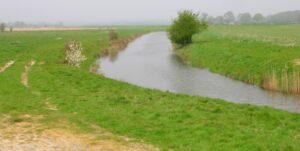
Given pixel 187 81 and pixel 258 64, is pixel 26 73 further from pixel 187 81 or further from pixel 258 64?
pixel 258 64

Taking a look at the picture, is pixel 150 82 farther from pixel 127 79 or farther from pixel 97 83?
pixel 97 83

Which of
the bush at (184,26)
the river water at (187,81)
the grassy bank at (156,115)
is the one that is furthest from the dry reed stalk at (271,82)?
the bush at (184,26)

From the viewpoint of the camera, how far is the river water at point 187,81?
102 ft

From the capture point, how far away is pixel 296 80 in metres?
33.4

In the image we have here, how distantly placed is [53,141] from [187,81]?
25.8 meters

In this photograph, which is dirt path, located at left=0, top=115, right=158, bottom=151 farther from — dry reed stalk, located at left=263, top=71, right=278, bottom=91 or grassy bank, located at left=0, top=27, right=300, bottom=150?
dry reed stalk, located at left=263, top=71, right=278, bottom=91

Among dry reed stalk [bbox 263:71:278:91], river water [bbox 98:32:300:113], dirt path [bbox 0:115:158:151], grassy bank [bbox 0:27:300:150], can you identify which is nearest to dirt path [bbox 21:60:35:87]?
grassy bank [bbox 0:27:300:150]

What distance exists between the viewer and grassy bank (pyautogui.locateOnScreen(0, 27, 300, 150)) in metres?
16.3

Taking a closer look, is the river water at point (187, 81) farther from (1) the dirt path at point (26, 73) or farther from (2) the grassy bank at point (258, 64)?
(1) the dirt path at point (26, 73)

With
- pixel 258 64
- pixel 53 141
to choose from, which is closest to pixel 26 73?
pixel 258 64

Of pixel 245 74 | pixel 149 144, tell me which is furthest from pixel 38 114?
pixel 245 74

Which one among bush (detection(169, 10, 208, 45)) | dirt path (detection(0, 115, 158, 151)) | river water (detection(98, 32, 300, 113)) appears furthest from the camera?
bush (detection(169, 10, 208, 45))

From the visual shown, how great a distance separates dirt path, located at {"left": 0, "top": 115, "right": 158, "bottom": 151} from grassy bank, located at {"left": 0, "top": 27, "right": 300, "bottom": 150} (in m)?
0.89

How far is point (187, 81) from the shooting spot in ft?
135
